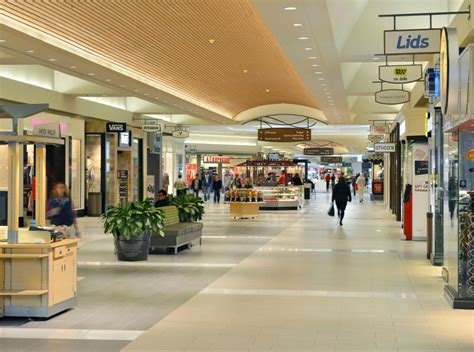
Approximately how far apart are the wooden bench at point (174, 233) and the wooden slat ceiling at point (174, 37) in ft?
11.1

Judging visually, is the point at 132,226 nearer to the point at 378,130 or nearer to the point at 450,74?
the point at 450,74

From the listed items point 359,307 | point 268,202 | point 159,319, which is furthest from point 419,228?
point 268,202

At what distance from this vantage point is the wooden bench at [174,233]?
13547 millimetres

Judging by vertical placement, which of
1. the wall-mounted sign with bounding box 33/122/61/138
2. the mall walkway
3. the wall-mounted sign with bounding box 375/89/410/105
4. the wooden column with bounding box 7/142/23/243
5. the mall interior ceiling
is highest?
the mall interior ceiling

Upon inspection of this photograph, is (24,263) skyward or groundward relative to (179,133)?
groundward

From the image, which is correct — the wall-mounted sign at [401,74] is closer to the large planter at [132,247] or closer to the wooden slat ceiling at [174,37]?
the wooden slat ceiling at [174,37]

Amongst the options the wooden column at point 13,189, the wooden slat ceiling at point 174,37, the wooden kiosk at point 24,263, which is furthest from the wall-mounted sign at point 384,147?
the wooden column at point 13,189

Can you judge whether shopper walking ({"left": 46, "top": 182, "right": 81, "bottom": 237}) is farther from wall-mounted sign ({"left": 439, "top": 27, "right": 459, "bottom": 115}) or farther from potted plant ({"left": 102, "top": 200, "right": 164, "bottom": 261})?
wall-mounted sign ({"left": 439, "top": 27, "right": 459, "bottom": 115})

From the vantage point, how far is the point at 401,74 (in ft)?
41.4

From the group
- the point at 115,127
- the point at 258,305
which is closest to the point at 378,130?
the point at 115,127

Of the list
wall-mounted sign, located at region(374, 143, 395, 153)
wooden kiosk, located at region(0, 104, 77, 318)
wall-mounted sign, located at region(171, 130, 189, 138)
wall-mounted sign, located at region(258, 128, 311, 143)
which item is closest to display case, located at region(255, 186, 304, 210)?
wall-mounted sign, located at region(258, 128, 311, 143)

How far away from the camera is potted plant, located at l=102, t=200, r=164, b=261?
488 inches

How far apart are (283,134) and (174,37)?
18316mm

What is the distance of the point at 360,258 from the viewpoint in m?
13.3
